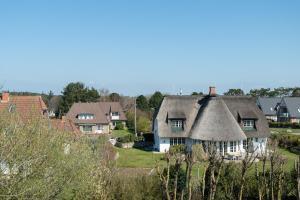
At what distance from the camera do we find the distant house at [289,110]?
79062mm

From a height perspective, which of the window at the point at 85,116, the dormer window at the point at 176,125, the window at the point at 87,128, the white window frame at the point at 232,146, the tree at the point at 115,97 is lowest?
the white window frame at the point at 232,146

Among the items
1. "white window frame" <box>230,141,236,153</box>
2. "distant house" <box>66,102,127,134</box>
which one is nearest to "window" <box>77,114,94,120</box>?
"distant house" <box>66,102,127,134</box>

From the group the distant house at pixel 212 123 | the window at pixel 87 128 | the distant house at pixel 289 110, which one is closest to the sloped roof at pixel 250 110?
the distant house at pixel 212 123

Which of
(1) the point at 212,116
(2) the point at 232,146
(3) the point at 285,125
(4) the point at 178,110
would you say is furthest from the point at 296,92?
(2) the point at 232,146

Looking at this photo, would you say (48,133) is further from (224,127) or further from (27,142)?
(224,127)

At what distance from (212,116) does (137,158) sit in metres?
8.46

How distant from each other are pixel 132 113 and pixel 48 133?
5786cm

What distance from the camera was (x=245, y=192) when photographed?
21.8 meters

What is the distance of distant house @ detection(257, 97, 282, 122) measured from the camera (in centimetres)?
8644

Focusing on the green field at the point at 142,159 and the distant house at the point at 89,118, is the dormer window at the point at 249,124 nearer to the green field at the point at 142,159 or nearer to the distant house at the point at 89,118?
the green field at the point at 142,159

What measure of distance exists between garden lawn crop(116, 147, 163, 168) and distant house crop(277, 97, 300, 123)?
137 feet

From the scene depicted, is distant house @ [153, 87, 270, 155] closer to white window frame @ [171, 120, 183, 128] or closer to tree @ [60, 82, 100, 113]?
white window frame @ [171, 120, 183, 128]

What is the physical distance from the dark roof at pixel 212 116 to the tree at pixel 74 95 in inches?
1408

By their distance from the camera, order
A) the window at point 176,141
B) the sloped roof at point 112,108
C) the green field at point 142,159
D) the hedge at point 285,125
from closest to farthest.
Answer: the green field at point 142,159
the window at point 176,141
the hedge at point 285,125
the sloped roof at point 112,108
